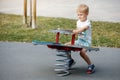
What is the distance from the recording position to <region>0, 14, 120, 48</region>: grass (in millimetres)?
8523

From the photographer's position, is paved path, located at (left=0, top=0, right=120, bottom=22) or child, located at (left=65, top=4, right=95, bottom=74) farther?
paved path, located at (left=0, top=0, right=120, bottom=22)

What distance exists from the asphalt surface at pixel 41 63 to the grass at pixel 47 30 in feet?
2.02

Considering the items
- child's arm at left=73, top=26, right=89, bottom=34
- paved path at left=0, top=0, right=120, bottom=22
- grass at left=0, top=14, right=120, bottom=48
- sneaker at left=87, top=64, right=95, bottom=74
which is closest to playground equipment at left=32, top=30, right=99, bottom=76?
child's arm at left=73, top=26, right=89, bottom=34

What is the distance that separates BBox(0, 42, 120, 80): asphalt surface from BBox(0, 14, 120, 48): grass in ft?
2.02

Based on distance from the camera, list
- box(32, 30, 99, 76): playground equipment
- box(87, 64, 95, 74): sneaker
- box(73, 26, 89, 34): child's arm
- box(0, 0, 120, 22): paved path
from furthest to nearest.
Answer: box(0, 0, 120, 22): paved path → box(87, 64, 95, 74): sneaker → box(73, 26, 89, 34): child's arm → box(32, 30, 99, 76): playground equipment

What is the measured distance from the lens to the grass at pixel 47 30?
8523mm

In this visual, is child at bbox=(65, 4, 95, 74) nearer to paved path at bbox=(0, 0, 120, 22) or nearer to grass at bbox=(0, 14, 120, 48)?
grass at bbox=(0, 14, 120, 48)

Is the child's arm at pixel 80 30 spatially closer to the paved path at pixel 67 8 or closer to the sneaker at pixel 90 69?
the sneaker at pixel 90 69

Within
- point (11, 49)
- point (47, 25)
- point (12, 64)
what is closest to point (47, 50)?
point (11, 49)

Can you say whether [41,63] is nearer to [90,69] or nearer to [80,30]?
[90,69]

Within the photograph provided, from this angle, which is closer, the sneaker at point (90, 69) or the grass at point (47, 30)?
the sneaker at point (90, 69)

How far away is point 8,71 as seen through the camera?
6191mm

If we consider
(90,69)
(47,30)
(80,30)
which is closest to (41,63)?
(90,69)

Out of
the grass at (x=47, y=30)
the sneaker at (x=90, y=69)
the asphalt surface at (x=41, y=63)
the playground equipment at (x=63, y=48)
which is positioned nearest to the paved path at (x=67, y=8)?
the grass at (x=47, y=30)
